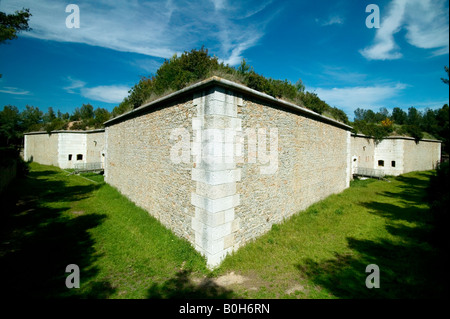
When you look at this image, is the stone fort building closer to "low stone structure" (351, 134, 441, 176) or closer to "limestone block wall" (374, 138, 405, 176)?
"low stone structure" (351, 134, 441, 176)

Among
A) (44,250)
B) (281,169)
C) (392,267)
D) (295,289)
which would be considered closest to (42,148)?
(44,250)

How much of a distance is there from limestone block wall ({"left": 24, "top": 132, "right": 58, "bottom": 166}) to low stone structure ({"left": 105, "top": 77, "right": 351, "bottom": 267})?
A: 2022 cm

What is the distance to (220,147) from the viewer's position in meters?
5.18

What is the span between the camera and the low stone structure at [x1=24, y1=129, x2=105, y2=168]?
2194 centimetres

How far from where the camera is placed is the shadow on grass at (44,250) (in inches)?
164

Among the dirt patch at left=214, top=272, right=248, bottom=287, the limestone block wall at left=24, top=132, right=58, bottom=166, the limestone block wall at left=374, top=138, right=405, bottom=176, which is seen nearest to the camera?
the dirt patch at left=214, top=272, right=248, bottom=287

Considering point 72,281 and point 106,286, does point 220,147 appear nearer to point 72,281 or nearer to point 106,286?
point 106,286

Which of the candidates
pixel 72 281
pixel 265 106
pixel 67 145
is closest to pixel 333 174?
pixel 265 106
